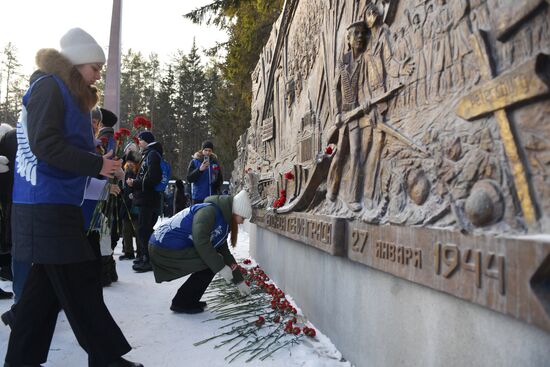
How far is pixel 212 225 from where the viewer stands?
354 centimetres

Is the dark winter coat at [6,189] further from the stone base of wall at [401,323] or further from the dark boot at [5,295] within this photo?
the stone base of wall at [401,323]

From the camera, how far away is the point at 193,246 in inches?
142

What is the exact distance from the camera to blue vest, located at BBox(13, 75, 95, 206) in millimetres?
2018

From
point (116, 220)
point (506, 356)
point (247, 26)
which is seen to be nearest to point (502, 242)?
point (506, 356)

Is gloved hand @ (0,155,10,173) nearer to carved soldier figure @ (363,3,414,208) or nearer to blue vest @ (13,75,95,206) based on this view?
blue vest @ (13,75,95,206)

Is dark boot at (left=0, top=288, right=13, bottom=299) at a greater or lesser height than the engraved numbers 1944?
lesser

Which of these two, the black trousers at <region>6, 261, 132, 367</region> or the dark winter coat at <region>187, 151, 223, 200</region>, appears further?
the dark winter coat at <region>187, 151, 223, 200</region>

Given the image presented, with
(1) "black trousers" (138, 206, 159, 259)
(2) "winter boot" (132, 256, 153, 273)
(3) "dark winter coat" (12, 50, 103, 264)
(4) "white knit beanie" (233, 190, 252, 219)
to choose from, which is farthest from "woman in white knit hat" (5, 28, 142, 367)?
(1) "black trousers" (138, 206, 159, 259)

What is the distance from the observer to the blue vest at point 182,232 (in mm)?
3615

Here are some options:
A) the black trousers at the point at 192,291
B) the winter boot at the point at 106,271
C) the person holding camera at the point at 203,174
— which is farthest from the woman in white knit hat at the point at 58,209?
the person holding camera at the point at 203,174

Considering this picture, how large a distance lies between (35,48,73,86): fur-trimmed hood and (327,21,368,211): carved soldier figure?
1.56m

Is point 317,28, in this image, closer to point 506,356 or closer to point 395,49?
point 395,49

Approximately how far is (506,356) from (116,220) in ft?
10.8

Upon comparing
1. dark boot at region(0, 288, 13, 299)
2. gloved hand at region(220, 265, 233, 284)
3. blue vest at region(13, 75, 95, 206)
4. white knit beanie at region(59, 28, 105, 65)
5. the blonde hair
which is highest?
white knit beanie at region(59, 28, 105, 65)
